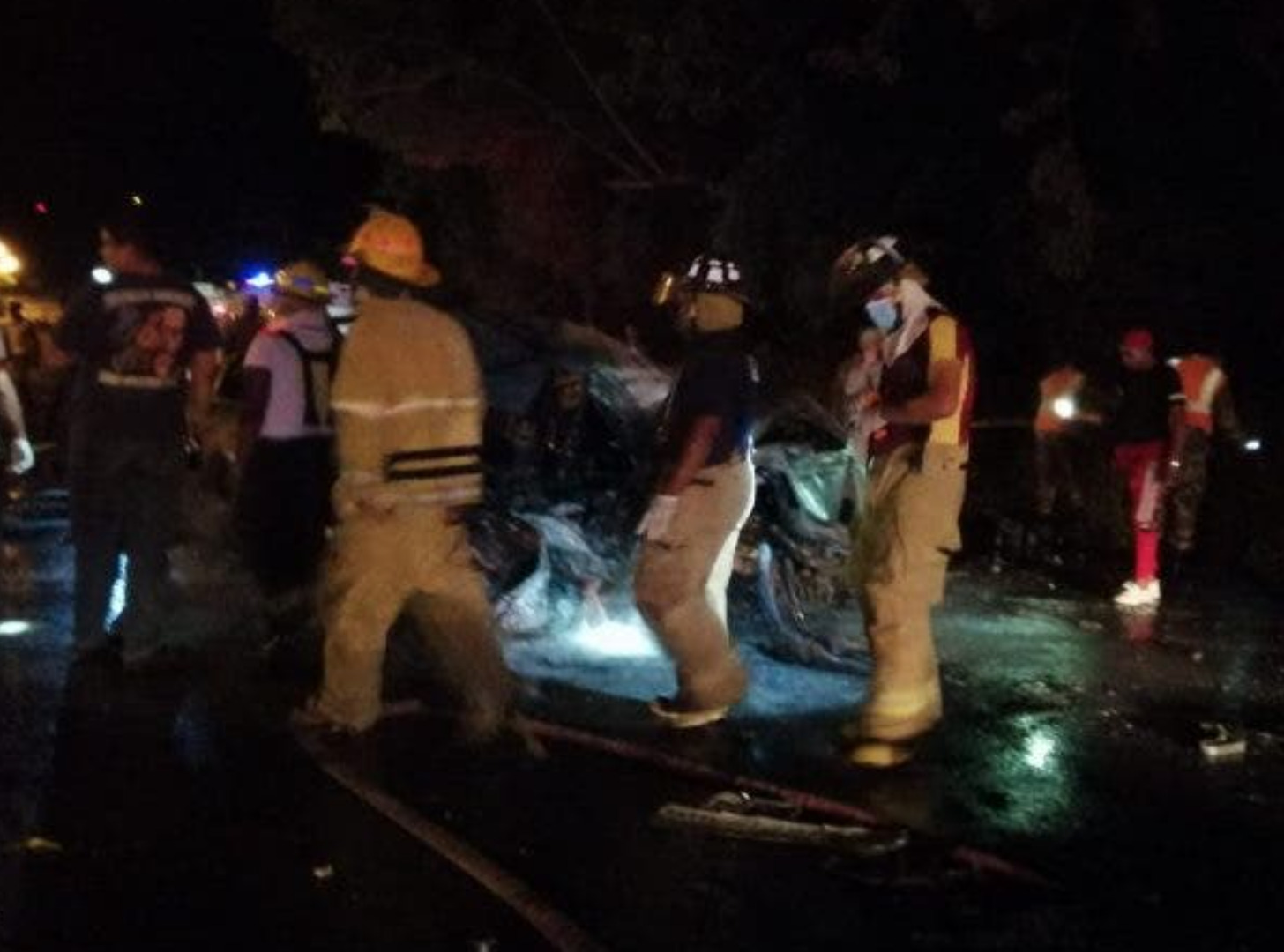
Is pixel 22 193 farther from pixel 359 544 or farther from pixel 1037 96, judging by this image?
pixel 359 544

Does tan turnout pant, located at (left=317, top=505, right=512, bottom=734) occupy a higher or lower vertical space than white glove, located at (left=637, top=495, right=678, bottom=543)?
lower

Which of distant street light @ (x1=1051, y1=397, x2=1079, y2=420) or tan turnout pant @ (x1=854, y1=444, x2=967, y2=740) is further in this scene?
distant street light @ (x1=1051, y1=397, x2=1079, y2=420)

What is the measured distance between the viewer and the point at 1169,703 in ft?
26.6

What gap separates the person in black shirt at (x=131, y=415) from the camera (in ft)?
24.9

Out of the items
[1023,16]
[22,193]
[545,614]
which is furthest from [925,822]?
[22,193]

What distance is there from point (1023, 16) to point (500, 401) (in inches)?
235

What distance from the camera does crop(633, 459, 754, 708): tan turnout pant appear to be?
23.4ft

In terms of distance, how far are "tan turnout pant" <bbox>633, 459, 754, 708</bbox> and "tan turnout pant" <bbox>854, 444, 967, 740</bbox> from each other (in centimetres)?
56

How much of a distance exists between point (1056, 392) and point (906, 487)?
24.0 ft

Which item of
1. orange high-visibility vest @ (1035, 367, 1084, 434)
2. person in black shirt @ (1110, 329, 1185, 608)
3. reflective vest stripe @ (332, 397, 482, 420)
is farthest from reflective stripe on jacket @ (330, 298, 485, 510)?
orange high-visibility vest @ (1035, 367, 1084, 434)

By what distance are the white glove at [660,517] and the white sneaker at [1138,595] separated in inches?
177

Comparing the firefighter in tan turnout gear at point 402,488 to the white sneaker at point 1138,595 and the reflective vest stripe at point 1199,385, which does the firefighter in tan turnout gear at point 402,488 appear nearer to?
the white sneaker at point 1138,595

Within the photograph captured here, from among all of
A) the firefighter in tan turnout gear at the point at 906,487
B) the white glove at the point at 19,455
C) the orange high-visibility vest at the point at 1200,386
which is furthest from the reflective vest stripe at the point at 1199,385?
the white glove at the point at 19,455

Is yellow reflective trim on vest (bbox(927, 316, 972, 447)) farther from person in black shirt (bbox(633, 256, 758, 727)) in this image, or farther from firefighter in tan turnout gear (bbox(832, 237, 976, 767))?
person in black shirt (bbox(633, 256, 758, 727))
